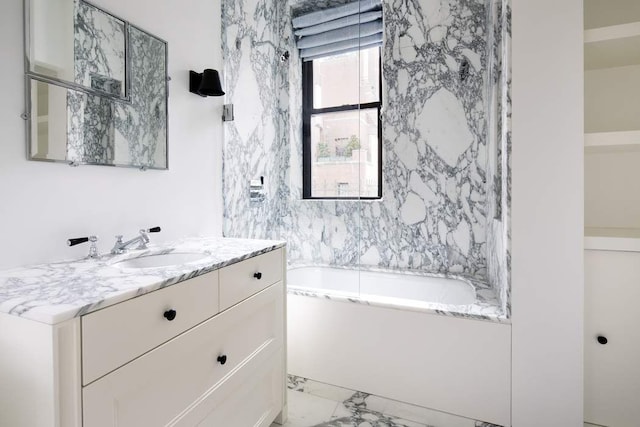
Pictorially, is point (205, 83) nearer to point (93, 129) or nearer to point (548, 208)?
point (93, 129)

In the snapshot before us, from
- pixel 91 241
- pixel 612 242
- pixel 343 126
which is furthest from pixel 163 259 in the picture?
pixel 612 242

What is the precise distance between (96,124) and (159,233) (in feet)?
1.83

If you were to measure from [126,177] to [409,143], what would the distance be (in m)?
1.87

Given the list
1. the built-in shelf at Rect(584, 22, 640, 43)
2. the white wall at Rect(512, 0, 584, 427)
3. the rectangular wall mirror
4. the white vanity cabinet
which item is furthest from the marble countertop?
the built-in shelf at Rect(584, 22, 640, 43)

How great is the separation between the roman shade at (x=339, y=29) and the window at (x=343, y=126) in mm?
76

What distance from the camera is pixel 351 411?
171 cm

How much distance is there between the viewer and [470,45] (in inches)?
88.7

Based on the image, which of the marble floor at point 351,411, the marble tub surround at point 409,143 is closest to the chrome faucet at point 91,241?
the marble tub surround at point 409,143

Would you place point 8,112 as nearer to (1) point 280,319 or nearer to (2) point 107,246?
(2) point 107,246

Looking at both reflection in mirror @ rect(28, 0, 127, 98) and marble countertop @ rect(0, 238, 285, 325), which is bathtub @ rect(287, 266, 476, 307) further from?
reflection in mirror @ rect(28, 0, 127, 98)

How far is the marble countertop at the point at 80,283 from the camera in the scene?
700mm

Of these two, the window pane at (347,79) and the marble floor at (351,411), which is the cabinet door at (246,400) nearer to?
the marble floor at (351,411)

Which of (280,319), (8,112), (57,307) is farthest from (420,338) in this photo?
(8,112)

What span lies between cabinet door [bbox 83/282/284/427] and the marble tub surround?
3.01 ft
